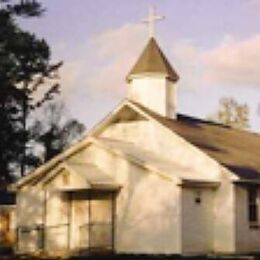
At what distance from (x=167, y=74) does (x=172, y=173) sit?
7.81 m

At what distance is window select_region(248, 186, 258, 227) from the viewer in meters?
36.7

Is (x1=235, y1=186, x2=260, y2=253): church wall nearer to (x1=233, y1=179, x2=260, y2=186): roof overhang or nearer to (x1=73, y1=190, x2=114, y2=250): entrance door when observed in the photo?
(x1=233, y1=179, x2=260, y2=186): roof overhang

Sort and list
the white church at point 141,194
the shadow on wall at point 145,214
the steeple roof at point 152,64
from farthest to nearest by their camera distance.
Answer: the steeple roof at point 152,64, the white church at point 141,194, the shadow on wall at point 145,214

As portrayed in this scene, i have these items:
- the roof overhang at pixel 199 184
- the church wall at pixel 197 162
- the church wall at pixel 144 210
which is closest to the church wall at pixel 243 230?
the church wall at pixel 197 162

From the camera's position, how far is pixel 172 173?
33938 millimetres

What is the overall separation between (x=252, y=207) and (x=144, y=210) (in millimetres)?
5484

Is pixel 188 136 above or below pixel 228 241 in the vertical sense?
above

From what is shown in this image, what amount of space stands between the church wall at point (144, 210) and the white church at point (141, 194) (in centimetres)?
4

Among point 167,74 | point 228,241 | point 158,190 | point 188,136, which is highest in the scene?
point 167,74

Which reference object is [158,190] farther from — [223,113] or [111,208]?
[223,113]

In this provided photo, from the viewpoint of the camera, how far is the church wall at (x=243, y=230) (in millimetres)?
35406

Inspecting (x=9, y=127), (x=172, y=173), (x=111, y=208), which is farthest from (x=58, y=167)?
(x=9, y=127)

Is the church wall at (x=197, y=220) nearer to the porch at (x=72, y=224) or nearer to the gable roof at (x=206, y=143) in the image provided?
the gable roof at (x=206, y=143)

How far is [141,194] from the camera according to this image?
3469 centimetres
